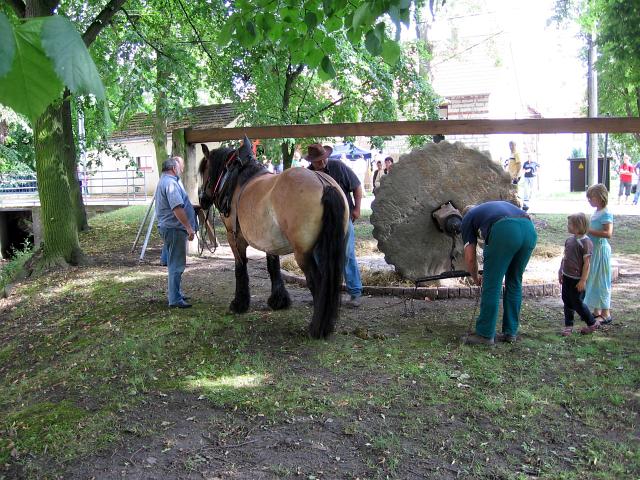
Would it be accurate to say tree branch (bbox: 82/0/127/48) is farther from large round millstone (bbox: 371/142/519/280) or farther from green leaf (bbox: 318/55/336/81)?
green leaf (bbox: 318/55/336/81)

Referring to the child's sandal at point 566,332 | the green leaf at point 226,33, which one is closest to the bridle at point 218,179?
the green leaf at point 226,33

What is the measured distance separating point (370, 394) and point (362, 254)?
6.07 m

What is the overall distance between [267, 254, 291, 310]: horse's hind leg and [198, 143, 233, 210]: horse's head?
111cm

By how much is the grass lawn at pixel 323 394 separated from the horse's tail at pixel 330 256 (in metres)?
0.38

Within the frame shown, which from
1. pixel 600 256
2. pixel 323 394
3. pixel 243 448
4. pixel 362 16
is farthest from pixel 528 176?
pixel 243 448

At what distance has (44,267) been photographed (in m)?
9.88

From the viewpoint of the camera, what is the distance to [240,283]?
21.5 ft

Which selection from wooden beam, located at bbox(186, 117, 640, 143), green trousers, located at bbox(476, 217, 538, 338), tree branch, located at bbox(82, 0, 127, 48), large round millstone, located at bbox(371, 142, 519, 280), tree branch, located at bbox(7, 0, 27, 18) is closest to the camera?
green trousers, located at bbox(476, 217, 538, 338)

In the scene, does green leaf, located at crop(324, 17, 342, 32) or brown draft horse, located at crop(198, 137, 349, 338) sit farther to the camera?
brown draft horse, located at crop(198, 137, 349, 338)

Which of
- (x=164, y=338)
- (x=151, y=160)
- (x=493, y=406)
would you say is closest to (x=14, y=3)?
(x=164, y=338)

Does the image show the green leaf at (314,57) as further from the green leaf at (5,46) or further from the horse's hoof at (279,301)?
the green leaf at (5,46)

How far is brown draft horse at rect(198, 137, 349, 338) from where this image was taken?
17.7ft

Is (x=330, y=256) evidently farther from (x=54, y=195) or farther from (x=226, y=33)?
(x=54, y=195)

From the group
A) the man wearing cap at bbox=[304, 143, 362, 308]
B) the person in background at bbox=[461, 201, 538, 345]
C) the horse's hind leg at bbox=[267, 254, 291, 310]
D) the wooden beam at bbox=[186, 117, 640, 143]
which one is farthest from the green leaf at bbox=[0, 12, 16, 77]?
the wooden beam at bbox=[186, 117, 640, 143]
